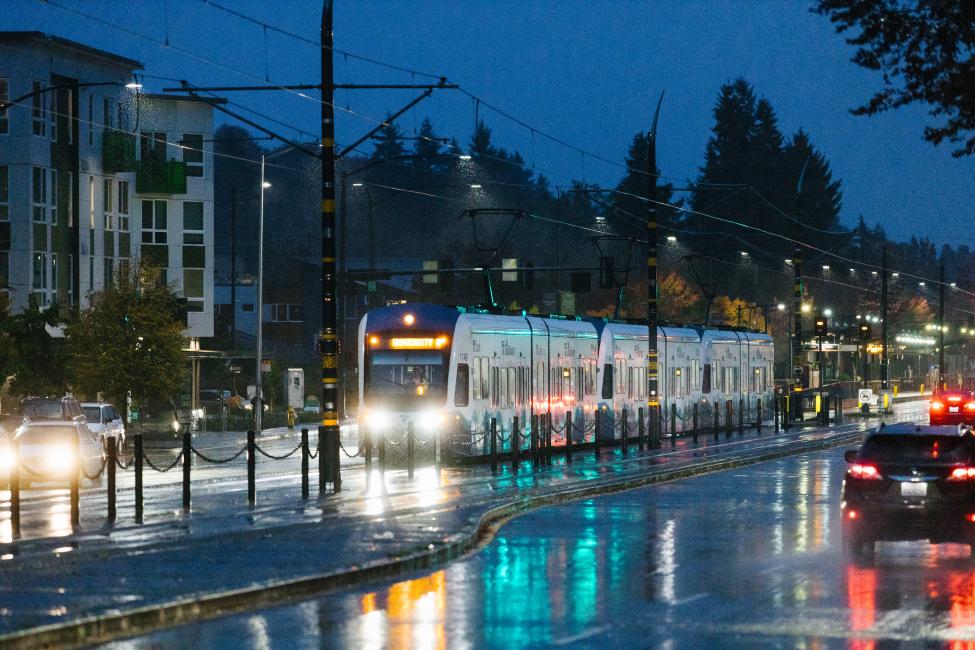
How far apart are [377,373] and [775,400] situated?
100 ft

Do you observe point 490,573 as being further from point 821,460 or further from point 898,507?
point 821,460

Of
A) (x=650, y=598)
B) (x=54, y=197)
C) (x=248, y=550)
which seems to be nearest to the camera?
(x=650, y=598)

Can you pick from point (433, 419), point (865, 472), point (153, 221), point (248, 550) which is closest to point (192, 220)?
point (153, 221)

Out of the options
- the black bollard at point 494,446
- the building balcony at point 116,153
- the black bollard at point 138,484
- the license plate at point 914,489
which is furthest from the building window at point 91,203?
the license plate at point 914,489

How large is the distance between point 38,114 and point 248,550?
170ft

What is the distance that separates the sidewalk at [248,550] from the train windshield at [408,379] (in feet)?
16.4

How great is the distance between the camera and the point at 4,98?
65500mm

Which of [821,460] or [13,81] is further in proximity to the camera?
[13,81]

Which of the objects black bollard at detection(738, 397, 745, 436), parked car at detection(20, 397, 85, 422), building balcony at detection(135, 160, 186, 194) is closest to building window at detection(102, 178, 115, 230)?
building balcony at detection(135, 160, 186, 194)

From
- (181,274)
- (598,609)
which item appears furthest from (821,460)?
(181,274)

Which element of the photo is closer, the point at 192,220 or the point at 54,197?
the point at 54,197

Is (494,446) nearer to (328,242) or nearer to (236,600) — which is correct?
(328,242)

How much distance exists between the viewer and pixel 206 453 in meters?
47.8

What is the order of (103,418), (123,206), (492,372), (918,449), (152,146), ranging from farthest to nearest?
(152,146), (123,206), (103,418), (492,372), (918,449)
